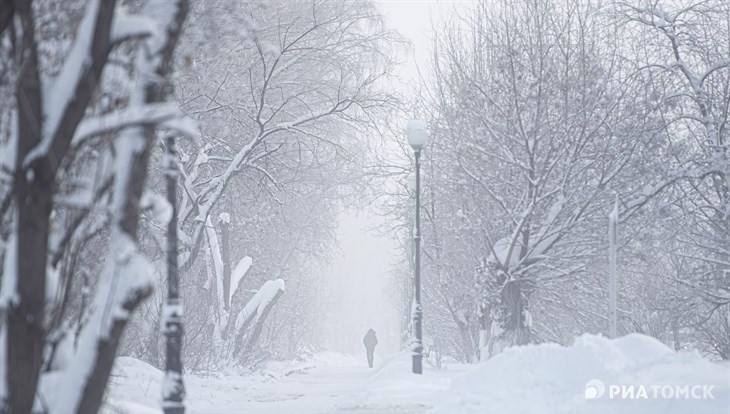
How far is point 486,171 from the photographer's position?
20141 millimetres

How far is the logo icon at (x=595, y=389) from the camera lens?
418 inches

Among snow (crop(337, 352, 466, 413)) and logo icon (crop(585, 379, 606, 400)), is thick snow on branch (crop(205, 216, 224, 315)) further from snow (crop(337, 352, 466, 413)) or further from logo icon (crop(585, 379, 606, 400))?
logo icon (crop(585, 379, 606, 400))

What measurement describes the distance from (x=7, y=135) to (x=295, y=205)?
838 inches

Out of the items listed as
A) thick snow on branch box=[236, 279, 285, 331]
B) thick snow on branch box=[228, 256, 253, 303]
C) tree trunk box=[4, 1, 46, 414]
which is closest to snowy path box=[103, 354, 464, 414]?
thick snow on branch box=[236, 279, 285, 331]

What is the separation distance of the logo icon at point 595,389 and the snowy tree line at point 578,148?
7632mm

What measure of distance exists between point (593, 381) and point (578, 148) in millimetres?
8776

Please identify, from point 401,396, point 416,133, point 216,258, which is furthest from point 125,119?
point 216,258

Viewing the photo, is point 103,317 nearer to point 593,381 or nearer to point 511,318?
point 593,381

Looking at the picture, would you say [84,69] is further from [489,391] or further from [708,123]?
[708,123]

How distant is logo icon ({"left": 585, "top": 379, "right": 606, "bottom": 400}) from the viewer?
34.8 feet

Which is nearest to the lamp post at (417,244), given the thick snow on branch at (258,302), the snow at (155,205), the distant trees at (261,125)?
the distant trees at (261,125)

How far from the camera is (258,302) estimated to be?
2527 cm

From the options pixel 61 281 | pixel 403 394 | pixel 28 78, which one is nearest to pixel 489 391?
pixel 403 394

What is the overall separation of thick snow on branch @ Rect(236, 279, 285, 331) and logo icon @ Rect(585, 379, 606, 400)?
15.4m
